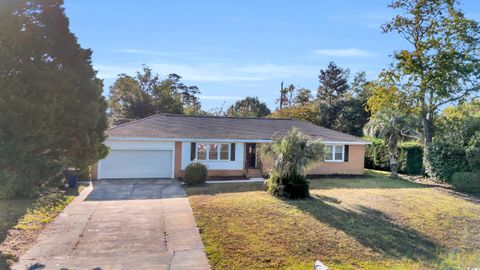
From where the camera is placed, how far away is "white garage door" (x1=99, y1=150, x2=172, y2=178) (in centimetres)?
1861

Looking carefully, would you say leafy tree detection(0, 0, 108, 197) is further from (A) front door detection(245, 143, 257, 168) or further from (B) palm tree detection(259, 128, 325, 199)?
(A) front door detection(245, 143, 257, 168)

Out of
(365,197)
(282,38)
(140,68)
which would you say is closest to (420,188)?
(365,197)

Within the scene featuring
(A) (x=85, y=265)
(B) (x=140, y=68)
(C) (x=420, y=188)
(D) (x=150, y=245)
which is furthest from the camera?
(B) (x=140, y=68)

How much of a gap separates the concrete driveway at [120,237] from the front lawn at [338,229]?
57 centimetres

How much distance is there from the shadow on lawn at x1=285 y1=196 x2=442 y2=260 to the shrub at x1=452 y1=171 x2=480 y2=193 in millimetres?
8580

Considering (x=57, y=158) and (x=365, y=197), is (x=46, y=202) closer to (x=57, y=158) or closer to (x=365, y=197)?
(x=57, y=158)

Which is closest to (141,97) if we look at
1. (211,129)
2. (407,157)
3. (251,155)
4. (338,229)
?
(211,129)

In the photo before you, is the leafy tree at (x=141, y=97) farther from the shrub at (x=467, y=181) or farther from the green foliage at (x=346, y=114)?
the shrub at (x=467, y=181)

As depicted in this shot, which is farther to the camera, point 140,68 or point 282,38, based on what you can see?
point 140,68

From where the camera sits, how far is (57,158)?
8664mm

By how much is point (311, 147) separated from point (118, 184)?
32.6 feet

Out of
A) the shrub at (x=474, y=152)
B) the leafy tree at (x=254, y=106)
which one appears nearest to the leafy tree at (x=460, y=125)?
the shrub at (x=474, y=152)

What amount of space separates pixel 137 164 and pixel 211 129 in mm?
5320

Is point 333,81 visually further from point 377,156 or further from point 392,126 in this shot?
point 392,126
